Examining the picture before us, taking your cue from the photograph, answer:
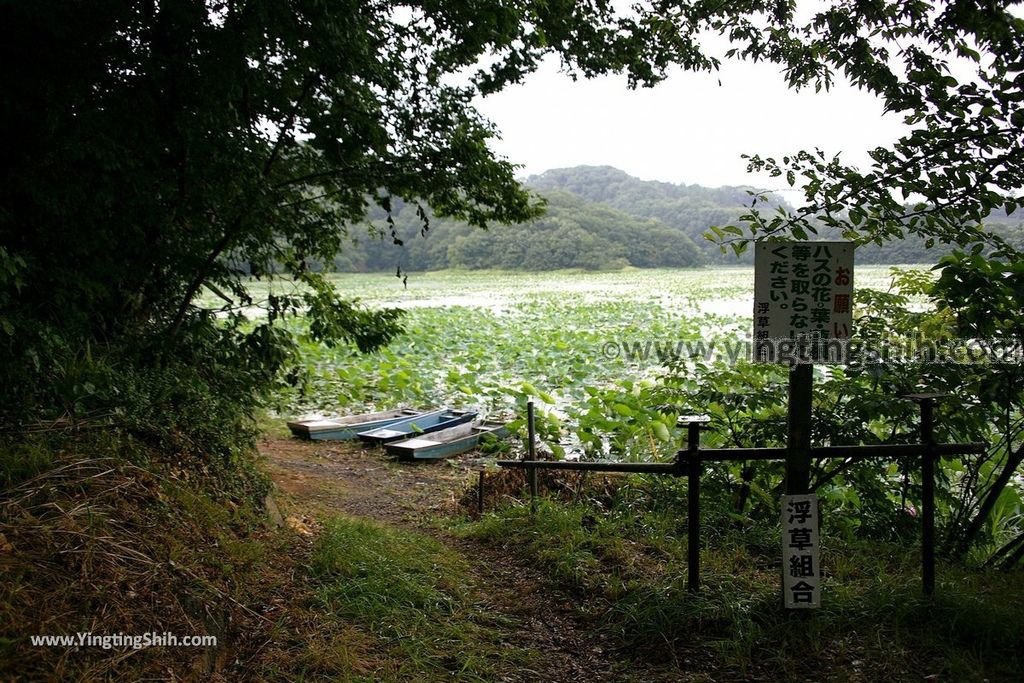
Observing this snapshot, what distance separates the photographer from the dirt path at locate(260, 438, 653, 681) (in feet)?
9.53

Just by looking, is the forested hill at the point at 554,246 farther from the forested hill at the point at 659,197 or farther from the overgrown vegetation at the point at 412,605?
the overgrown vegetation at the point at 412,605

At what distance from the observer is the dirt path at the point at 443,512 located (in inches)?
114

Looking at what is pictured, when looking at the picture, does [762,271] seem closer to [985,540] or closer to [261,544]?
[985,540]

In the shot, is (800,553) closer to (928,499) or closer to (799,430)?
(799,430)

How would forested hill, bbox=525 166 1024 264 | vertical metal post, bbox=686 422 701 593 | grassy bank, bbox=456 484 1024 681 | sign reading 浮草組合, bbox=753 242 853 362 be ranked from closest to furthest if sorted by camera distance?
grassy bank, bbox=456 484 1024 681 < sign reading 浮草組合, bbox=753 242 853 362 < vertical metal post, bbox=686 422 701 593 < forested hill, bbox=525 166 1024 264

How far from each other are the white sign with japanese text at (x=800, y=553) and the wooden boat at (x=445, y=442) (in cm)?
491

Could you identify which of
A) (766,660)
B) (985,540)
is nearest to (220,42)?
(766,660)

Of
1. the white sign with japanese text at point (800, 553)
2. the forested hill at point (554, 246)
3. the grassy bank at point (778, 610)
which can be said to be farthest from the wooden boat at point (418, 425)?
the forested hill at point (554, 246)

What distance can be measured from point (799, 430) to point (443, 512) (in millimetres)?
3402

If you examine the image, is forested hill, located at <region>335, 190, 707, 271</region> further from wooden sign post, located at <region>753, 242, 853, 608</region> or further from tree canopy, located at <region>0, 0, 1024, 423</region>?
wooden sign post, located at <region>753, 242, 853, 608</region>

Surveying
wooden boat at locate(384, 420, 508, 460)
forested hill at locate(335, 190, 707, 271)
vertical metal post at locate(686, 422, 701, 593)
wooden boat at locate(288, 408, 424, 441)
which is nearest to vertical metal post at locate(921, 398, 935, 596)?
vertical metal post at locate(686, 422, 701, 593)

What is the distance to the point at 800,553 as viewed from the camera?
9.43 feet

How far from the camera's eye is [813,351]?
9.25 ft

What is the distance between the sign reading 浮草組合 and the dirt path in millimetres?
1593
